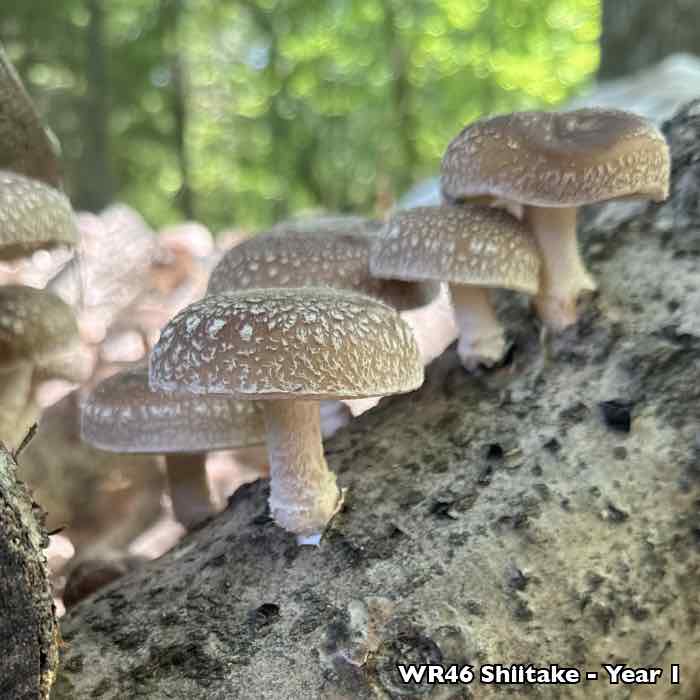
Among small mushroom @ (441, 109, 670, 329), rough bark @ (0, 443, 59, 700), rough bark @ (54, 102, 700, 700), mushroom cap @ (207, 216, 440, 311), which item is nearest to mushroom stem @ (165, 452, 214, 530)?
rough bark @ (54, 102, 700, 700)

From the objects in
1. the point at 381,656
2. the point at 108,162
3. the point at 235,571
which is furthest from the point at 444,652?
the point at 108,162

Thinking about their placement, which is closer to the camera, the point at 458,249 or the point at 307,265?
the point at 458,249

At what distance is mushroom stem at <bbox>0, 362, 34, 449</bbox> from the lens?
118 inches

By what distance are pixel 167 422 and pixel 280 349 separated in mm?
857

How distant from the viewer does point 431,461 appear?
2289 millimetres

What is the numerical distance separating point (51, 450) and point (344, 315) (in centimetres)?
258

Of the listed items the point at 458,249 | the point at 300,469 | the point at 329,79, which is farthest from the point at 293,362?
the point at 329,79

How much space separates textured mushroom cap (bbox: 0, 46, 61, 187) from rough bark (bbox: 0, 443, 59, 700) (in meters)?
1.76

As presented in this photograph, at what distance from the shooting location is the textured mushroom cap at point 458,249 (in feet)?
7.05

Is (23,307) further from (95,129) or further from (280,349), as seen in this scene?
(95,129)

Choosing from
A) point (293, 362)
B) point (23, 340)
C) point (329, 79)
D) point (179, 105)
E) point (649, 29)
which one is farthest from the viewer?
point (329, 79)

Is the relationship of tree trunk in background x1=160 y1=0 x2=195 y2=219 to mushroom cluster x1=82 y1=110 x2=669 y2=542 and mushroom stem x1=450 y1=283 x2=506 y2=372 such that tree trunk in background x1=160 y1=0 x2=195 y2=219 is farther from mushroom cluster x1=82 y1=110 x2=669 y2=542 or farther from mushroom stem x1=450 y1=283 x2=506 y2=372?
mushroom stem x1=450 y1=283 x2=506 y2=372

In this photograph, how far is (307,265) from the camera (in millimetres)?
2455

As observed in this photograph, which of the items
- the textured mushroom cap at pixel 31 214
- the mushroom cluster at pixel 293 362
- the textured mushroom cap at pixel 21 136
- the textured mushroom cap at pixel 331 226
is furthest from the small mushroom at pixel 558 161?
the textured mushroom cap at pixel 21 136
